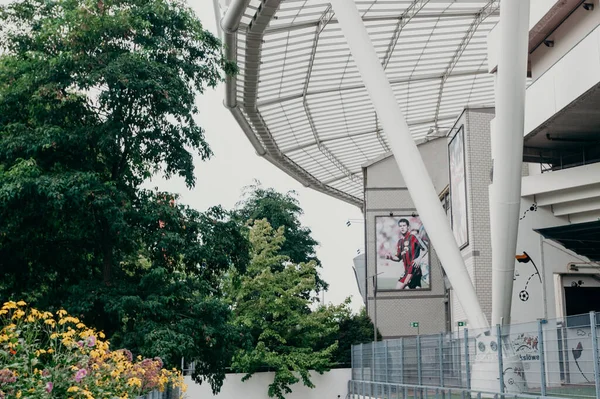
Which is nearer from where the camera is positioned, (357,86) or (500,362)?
(500,362)

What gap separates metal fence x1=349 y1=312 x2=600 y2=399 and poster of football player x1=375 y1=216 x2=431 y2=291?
21489 mm

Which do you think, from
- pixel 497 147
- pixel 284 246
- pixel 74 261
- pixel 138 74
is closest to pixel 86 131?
pixel 138 74

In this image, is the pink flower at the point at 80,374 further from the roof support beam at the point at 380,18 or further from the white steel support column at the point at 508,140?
the roof support beam at the point at 380,18

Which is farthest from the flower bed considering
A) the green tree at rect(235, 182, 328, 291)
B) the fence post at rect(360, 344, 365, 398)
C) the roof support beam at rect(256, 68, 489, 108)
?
the green tree at rect(235, 182, 328, 291)

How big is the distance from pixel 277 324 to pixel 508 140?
2566 cm

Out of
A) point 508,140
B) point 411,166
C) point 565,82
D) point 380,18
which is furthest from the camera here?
point 380,18

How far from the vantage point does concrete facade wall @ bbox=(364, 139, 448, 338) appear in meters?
49.6

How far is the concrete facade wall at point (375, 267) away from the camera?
163 feet

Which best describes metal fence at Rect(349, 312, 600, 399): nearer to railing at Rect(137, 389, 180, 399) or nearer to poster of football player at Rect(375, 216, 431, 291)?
railing at Rect(137, 389, 180, 399)

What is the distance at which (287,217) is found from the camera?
210ft

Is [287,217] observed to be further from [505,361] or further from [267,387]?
[505,361]

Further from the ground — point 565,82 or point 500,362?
point 565,82

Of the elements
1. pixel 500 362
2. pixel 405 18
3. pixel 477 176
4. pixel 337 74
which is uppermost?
pixel 405 18

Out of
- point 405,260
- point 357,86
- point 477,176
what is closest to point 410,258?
point 405,260
